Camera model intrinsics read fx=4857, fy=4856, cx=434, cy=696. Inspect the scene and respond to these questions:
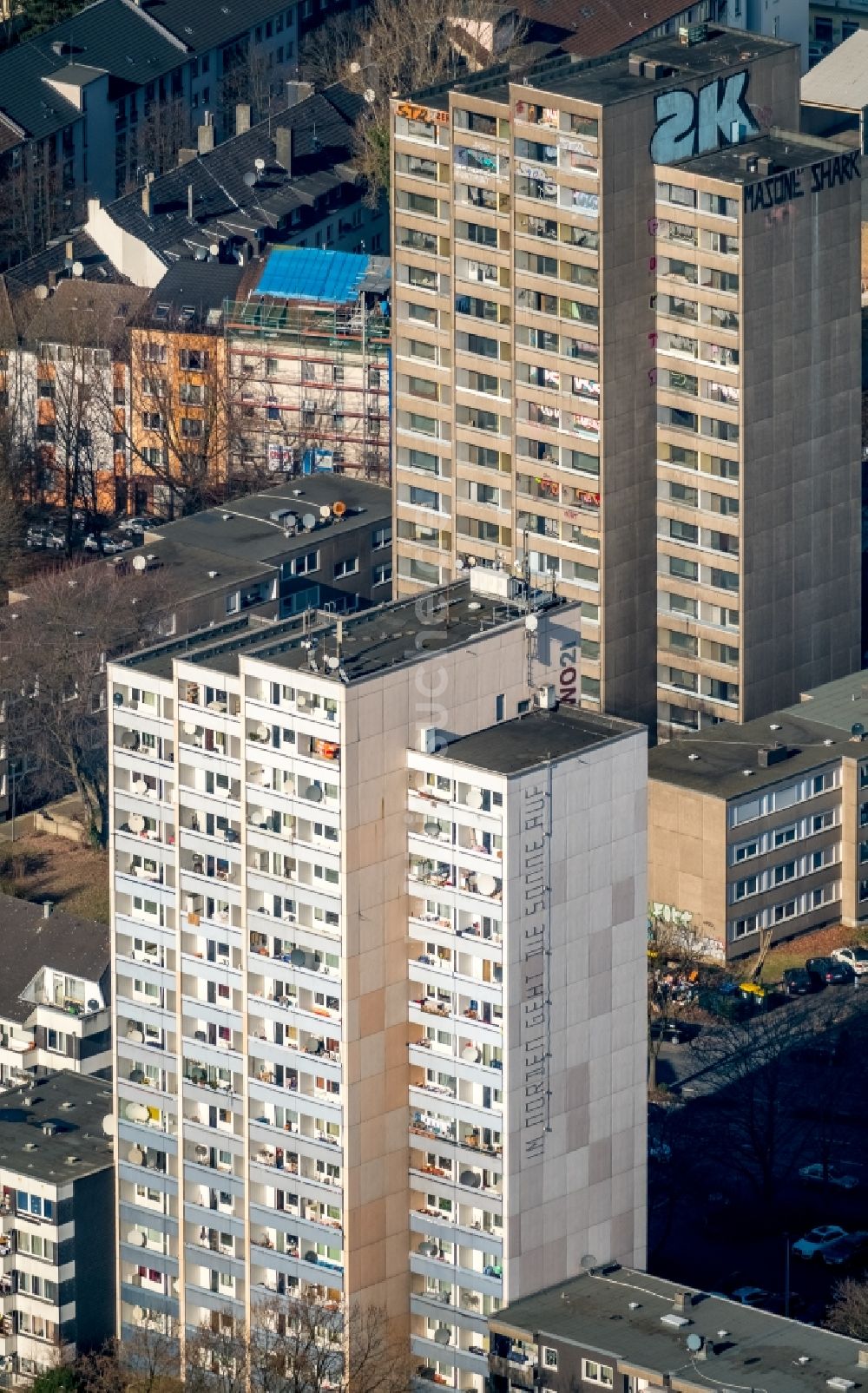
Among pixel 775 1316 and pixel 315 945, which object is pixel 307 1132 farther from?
pixel 775 1316

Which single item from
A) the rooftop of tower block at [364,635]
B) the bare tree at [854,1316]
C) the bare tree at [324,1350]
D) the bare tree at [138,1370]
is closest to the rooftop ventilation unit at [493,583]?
the rooftop of tower block at [364,635]

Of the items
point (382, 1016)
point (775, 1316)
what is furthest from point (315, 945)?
point (775, 1316)

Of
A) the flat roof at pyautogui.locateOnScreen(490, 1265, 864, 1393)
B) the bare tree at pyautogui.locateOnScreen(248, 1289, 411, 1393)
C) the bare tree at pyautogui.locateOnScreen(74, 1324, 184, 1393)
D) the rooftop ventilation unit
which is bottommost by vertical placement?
the bare tree at pyautogui.locateOnScreen(74, 1324, 184, 1393)

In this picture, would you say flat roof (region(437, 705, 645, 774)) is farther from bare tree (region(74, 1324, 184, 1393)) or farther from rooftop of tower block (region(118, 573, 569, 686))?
bare tree (region(74, 1324, 184, 1393))

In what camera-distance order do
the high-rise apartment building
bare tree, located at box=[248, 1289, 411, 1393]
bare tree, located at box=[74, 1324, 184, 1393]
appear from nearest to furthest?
the high-rise apartment building → bare tree, located at box=[248, 1289, 411, 1393] → bare tree, located at box=[74, 1324, 184, 1393]

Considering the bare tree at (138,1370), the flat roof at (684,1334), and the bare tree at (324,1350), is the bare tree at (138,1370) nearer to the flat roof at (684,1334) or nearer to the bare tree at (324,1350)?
the bare tree at (324,1350)

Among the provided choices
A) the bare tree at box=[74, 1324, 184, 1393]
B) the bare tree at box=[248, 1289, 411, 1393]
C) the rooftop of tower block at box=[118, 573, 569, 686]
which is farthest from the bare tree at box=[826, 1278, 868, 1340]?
the rooftop of tower block at box=[118, 573, 569, 686]
